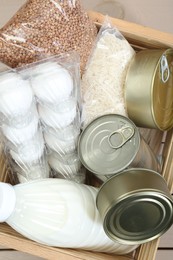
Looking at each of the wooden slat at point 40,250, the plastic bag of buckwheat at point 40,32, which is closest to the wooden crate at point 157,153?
the wooden slat at point 40,250

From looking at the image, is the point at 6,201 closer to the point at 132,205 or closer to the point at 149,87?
the point at 132,205

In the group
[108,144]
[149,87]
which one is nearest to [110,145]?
[108,144]

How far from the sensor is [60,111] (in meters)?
0.74


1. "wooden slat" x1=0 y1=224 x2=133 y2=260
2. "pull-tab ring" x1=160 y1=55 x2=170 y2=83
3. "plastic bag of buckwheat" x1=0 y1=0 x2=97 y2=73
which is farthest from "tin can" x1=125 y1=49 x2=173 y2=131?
"wooden slat" x1=0 y1=224 x2=133 y2=260

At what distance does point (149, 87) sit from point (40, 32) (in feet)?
0.66

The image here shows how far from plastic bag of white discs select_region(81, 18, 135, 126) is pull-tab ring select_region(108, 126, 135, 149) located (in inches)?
2.8

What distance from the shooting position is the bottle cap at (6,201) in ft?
2.22

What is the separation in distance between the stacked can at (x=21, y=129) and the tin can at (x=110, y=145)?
82mm

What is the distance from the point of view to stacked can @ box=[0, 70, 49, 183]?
0.69 meters

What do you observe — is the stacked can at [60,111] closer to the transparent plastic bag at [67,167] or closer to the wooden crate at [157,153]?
the transparent plastic bag at [67,167]

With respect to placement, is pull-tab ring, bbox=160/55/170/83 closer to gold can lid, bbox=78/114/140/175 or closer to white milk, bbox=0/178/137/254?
gold can lid, bbox=78/114/140/175

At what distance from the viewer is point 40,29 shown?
30.0 inches

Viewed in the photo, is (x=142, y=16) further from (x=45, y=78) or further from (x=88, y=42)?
(x=45, y=78)

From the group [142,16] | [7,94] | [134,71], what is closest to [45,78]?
[7,94]
